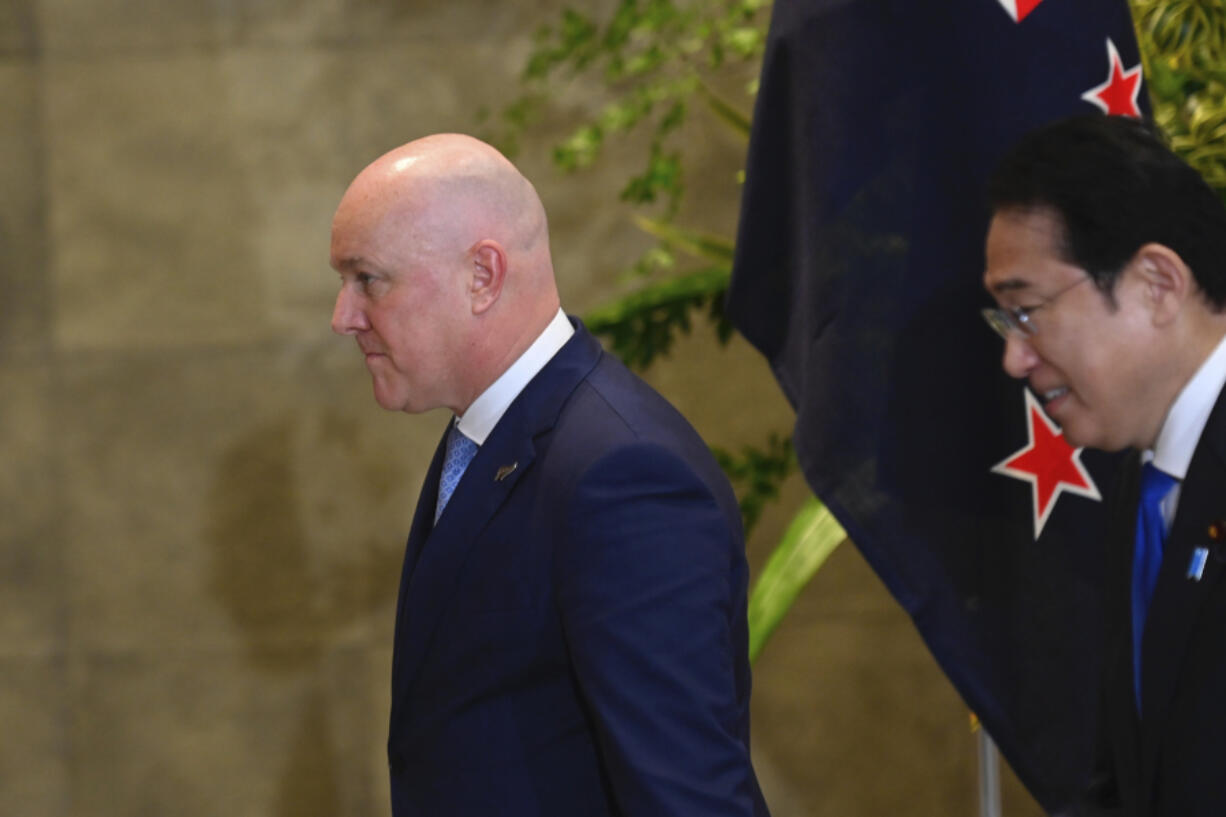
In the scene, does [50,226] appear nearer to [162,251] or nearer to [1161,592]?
[162,251]

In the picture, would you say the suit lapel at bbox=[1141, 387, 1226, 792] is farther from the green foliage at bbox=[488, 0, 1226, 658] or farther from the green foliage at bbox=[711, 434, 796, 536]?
the green foliage at bbox=[711, 434, 796, 536]

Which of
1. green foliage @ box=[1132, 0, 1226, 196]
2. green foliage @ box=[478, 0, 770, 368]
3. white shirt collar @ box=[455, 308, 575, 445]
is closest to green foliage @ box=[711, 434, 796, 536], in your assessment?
green foliage @ box=[478, 0, 770, 368]

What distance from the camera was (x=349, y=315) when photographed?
143 cm

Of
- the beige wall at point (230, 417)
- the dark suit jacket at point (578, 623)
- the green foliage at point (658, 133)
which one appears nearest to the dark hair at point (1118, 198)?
the dark suit jacket at point (578, 623)

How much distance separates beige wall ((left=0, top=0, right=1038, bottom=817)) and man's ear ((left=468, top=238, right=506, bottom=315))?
2.01 metres

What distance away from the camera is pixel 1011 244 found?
1.51 metres

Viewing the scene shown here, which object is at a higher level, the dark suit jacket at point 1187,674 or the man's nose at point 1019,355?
the man's nose at point 1019,355

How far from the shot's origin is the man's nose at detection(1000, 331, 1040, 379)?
1.50m

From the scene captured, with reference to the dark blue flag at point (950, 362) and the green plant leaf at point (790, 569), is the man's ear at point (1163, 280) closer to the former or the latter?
the dark blue flag at point (950, 362)

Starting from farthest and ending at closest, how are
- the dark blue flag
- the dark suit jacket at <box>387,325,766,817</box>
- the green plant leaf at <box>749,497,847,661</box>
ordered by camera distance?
the green plant leaf at <box>749,497,847,661</box> → the dark blue flag → the dark suit jacket at <box>387,325,766,817</box>

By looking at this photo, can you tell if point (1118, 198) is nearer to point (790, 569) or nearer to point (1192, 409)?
point (1192, 409)

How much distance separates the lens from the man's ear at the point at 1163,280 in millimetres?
1396

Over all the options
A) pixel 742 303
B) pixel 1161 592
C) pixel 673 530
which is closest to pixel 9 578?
pixel 742 303

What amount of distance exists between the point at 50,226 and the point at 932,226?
231cm
